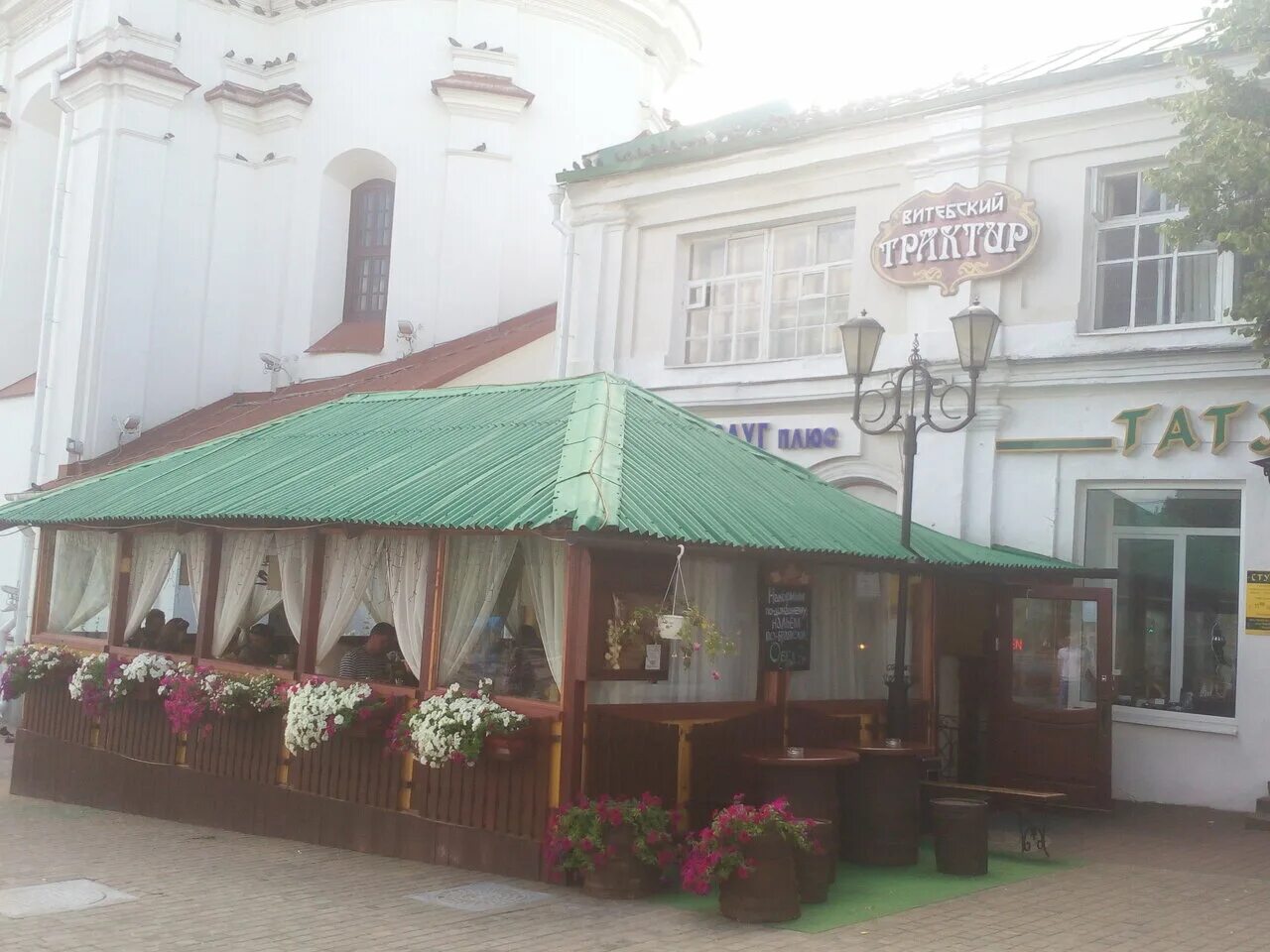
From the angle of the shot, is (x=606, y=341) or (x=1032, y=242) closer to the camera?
(x=1032, y=242)

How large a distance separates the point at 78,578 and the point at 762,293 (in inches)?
345

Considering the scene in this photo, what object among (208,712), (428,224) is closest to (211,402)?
(428,224)

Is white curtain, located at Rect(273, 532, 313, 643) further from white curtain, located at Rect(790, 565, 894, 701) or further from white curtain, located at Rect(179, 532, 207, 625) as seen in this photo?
white curtain, located at Rect(790, 565, 894, 701)

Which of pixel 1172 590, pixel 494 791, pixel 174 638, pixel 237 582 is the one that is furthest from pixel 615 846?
pixel 1172 590

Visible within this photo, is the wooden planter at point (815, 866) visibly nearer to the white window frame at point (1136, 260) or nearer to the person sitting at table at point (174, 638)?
the white window frame at point (1136, 260)

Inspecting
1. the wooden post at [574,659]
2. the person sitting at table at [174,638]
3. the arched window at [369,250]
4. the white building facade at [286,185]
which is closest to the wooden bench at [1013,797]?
the wooden post at [574,659]

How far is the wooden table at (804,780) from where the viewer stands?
9.73 metres

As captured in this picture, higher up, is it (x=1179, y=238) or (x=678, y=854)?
(x=1179, y=238)

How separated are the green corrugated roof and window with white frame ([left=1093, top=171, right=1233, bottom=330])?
284cm

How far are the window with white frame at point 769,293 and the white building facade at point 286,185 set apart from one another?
250 inches

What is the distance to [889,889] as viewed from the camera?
31.8 ft

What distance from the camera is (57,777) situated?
579 inches

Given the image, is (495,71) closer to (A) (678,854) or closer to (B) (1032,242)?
(B) (1032,242)

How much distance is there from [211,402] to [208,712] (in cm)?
1270
